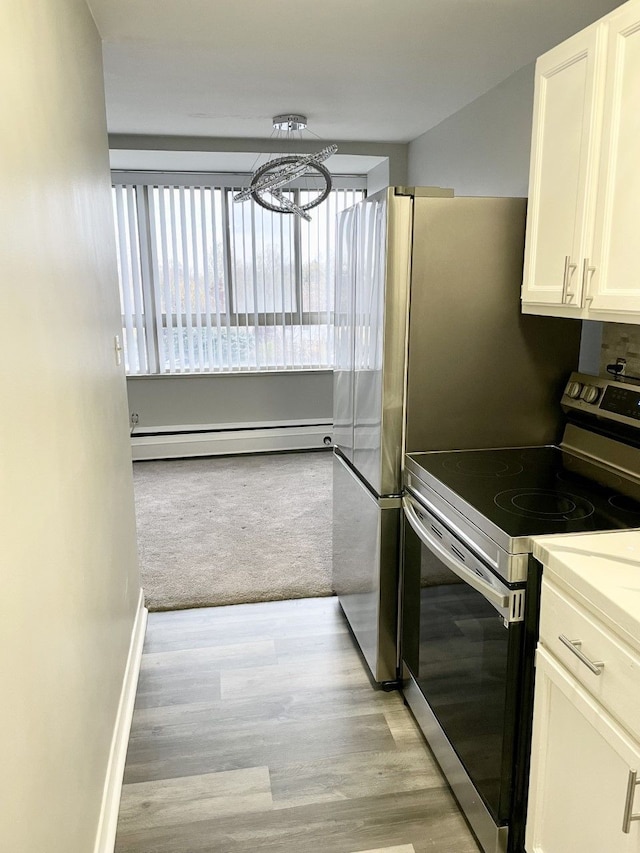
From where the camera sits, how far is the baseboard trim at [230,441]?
5.67m

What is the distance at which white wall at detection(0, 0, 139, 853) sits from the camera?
43.6 inches

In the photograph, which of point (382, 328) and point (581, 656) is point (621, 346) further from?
point (581, 656)

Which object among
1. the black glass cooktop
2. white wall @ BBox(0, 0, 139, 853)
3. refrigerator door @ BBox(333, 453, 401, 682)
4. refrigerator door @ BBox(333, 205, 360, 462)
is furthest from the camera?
refrigerator door @ BBox(333, 205, 360, 462)

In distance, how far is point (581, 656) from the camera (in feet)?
4.41

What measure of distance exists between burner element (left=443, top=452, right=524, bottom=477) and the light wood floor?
0.94m

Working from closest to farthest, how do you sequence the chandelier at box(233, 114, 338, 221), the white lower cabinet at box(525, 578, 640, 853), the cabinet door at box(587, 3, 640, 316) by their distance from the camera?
the white lower cabinet at box(525, 578, 640, 853), the cabinet door at box(587, 3, 640, 316), the chandelier at box(233, 114, 338, 221)

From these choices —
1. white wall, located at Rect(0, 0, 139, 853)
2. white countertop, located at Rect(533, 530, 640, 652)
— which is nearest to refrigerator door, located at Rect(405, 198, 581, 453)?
white countertop, located at Rect(533, 530, 640, 652)

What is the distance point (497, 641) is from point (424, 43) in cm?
240

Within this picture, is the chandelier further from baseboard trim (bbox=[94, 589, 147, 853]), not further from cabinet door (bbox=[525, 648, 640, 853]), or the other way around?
cabinet door (bbox=[525, 648, 640, 853])

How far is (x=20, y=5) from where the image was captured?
4.36ft

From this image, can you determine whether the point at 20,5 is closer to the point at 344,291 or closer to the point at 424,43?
the point at 344,291

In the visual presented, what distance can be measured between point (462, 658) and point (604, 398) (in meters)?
0.94

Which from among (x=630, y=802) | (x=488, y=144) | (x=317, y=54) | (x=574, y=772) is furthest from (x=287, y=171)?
(x=630, y=802)

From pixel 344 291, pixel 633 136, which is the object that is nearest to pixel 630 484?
pixel 633 136
